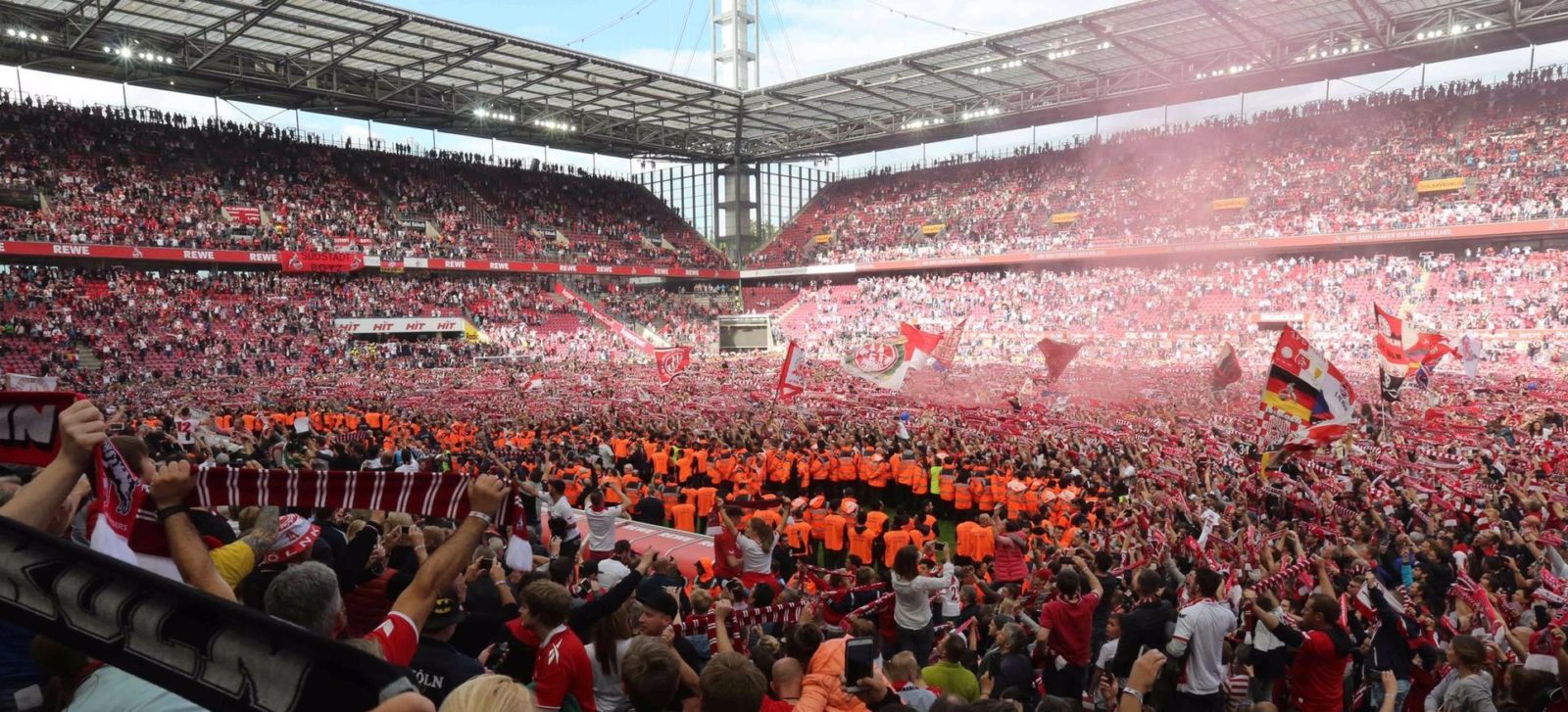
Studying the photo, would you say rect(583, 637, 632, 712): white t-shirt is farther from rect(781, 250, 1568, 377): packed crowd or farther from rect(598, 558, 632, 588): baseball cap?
rect(781, 250, 1568, 377): packed crowd

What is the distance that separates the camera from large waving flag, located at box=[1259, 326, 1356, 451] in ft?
35.5

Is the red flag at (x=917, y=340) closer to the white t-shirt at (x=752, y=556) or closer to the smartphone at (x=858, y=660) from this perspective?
the white t-shirt at (x=752, y=556)

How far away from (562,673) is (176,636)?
2.39 metres

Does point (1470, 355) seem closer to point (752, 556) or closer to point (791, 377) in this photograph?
point (791, 377)

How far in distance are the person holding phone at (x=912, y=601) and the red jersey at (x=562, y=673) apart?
3.10 meters

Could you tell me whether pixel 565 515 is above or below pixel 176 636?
below

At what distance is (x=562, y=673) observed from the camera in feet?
11.9

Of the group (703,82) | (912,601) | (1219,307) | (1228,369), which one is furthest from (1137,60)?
(912,601)

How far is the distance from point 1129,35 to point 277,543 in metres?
36.6

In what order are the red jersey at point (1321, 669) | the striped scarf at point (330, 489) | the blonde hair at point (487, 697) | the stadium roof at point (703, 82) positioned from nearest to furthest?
the blonde hair at point (487, 697), the striped scarf at point (330, 489), the red jersey at point (1321, 669), the stadium roof at point (703, 82)

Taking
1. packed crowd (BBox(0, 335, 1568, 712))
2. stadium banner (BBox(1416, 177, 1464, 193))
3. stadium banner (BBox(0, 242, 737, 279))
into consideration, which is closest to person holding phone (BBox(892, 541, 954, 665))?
packed crowd (BBox(0, 335, 1568, 712))

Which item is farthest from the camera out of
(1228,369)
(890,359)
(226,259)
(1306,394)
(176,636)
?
(226,259)

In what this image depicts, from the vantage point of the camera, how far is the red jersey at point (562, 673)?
3.60 m

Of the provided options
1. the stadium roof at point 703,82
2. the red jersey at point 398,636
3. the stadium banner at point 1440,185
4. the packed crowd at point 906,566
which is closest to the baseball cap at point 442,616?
the packed crowd at point 906,566
